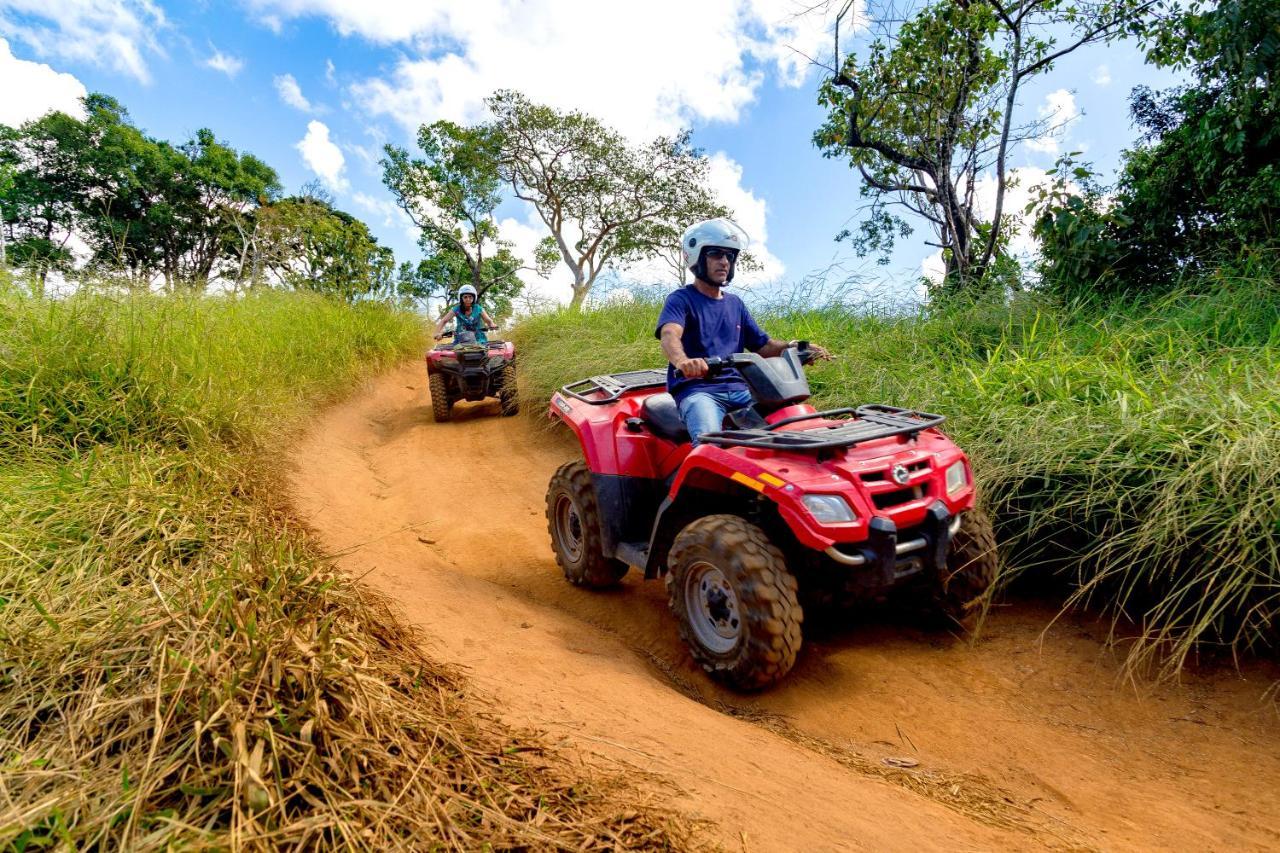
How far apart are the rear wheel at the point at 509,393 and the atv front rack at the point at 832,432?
6.38m

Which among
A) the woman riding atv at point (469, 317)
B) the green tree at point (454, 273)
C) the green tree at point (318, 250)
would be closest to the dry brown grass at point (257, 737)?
the woman riding atv at point (469, 317)

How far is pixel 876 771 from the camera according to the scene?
2.50 meters

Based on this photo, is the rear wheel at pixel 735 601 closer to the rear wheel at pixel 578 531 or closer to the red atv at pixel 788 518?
the red atv at pixel 788 518

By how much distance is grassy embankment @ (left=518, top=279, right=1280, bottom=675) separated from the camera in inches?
116

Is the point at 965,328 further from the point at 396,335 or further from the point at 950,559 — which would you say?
the point at 396,335

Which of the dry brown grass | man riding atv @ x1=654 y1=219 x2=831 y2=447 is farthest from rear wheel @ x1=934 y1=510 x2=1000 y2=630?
the dry brown grass

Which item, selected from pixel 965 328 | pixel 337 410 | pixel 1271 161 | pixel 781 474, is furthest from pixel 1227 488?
pixel 337 410

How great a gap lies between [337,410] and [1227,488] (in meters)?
8.88

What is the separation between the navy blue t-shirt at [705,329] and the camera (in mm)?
3730

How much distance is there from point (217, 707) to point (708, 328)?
2919mm

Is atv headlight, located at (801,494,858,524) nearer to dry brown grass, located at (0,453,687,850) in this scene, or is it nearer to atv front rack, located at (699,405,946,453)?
atv front rack, located at (699,405,946,453)

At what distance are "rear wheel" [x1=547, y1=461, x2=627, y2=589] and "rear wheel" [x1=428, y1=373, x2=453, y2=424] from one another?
5.14 meters

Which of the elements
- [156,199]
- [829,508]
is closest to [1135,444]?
[829,508]

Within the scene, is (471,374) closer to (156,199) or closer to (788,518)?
(788,518)
